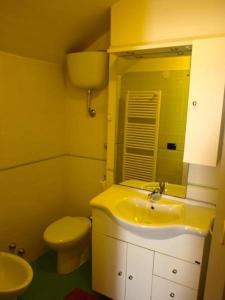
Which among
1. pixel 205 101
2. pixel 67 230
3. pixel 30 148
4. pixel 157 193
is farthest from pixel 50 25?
pixel 67 230

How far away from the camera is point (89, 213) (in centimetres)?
247

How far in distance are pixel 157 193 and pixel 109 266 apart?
0.65 metres

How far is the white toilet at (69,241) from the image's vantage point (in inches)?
76.2

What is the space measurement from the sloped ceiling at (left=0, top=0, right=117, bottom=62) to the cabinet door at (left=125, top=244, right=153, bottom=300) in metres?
1.70

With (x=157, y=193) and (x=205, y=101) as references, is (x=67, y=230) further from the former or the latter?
(x=205, y=101)

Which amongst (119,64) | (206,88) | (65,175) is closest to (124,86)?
(119,64)

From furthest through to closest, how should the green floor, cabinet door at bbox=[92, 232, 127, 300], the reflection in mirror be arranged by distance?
the green floor, the reflection in mirror, cabinet door at bbox=[92, 232, 127, 300]

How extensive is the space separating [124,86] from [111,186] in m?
0.88

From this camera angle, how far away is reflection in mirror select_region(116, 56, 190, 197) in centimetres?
176

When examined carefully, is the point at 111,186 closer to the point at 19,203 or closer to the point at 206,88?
the point at 19,203

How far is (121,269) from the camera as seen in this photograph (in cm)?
167

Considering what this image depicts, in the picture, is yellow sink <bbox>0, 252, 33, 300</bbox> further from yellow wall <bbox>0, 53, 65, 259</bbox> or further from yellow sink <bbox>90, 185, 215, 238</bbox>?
yellow sink <bbox>90, 185, 215, 238</bbox>

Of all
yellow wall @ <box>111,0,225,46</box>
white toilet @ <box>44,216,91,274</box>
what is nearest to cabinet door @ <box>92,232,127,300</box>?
white toilet @ <box>44,216,91,274</box>

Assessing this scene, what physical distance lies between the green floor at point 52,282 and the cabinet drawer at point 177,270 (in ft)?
2.21
